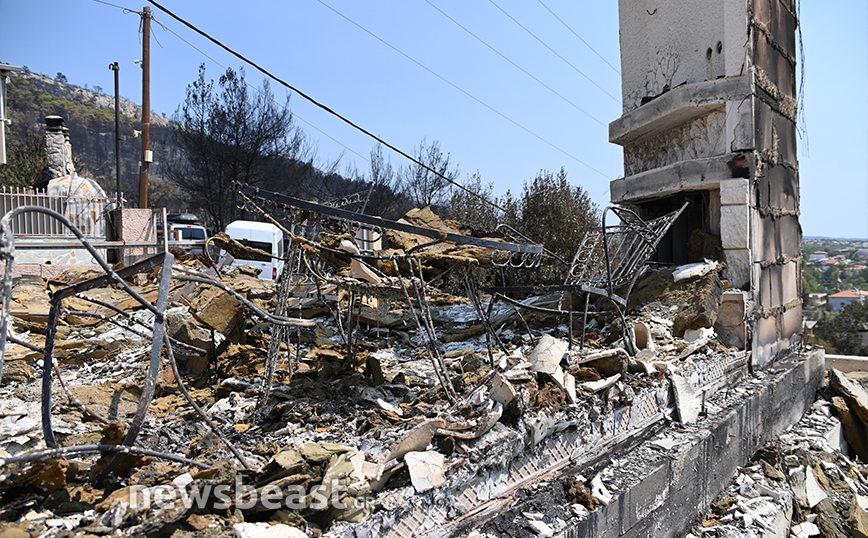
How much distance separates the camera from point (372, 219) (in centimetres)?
413

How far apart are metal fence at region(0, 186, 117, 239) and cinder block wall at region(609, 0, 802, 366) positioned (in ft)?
34.2

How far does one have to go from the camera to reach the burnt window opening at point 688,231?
6699 millimetres

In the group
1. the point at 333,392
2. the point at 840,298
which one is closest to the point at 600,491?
the point at 333,392

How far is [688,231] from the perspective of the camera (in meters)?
7.80

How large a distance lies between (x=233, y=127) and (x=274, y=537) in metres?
22.6

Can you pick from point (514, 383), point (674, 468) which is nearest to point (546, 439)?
point (514, 383)

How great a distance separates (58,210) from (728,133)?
12040 mm

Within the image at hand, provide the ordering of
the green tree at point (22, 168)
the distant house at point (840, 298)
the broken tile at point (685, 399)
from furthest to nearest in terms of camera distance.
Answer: the distant house at point (840, 298), the green tree at point (22, 168), the broken tile at point (685, 399)

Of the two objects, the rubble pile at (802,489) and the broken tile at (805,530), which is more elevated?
the rubble pile at (802,489)

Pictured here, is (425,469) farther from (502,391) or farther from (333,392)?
(333,392)

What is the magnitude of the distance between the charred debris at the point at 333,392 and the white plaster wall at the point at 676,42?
2.17m

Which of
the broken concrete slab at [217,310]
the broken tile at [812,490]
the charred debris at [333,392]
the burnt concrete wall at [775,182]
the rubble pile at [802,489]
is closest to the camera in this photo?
the charred debris at [333,392]

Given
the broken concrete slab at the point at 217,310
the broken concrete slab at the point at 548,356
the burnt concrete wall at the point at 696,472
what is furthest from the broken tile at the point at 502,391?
the broken concrete slab at the point at 217,310

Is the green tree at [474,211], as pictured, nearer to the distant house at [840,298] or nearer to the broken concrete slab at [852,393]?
the broken concrete slab at [852,393]
